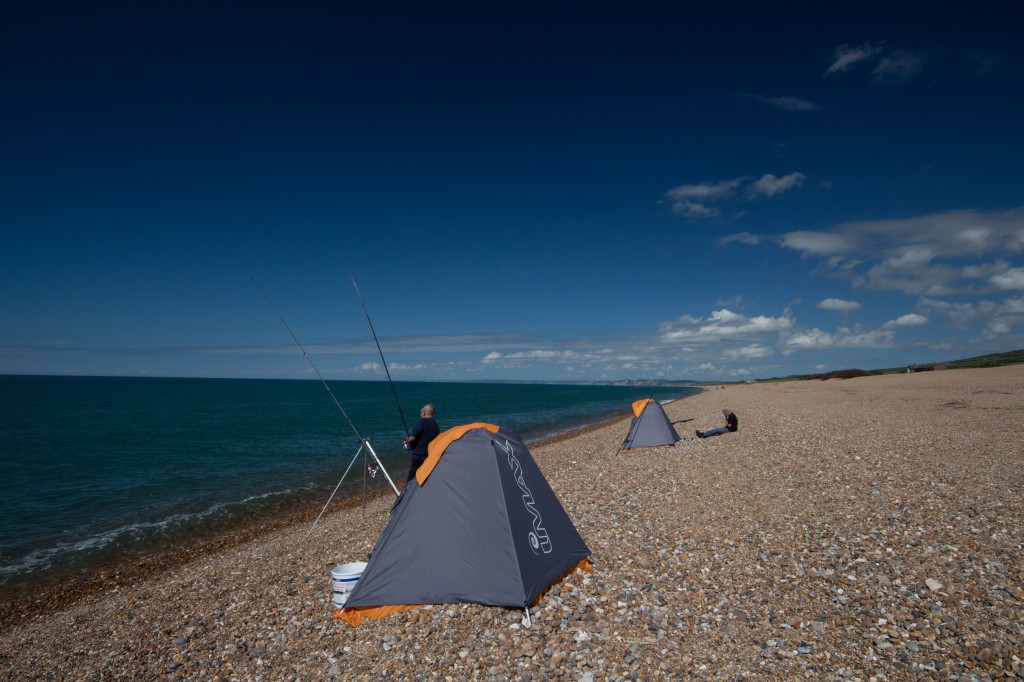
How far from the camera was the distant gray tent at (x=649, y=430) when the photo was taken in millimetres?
19609

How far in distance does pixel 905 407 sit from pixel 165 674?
34.9 m

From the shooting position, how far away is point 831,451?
15938 millimetres

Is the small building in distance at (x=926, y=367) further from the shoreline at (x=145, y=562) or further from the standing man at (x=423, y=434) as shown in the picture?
the standing man at (x=423, y=434)

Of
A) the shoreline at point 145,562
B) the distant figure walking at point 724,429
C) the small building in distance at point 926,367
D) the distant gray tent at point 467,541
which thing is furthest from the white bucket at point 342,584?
the small building in distance at point 926,367

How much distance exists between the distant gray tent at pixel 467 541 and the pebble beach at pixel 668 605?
0.24 meters

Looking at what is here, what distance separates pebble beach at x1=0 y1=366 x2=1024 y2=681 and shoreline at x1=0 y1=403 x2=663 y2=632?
0.40 ft

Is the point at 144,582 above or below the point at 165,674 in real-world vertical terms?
below

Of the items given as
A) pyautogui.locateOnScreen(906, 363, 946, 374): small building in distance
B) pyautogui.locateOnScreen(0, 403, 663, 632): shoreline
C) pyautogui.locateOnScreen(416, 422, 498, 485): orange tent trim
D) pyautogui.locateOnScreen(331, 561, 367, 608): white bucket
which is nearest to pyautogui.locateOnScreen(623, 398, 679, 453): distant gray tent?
pyautogui.locateOnScreen(0, 403, 663, 632): shoreline

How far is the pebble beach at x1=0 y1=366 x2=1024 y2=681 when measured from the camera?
5359mm

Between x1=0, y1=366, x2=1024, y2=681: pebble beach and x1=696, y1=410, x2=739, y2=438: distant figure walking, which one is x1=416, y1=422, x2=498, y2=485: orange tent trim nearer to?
x1=0, y1=366, x2=1024, y2=681: pebble beach

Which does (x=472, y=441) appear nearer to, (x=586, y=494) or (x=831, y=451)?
(x=586, y=494)

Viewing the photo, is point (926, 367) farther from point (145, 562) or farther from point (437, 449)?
point (145, 562)

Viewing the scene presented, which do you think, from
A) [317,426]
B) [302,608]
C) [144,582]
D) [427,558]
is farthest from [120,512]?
[317,426]

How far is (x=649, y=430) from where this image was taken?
19828 mm
